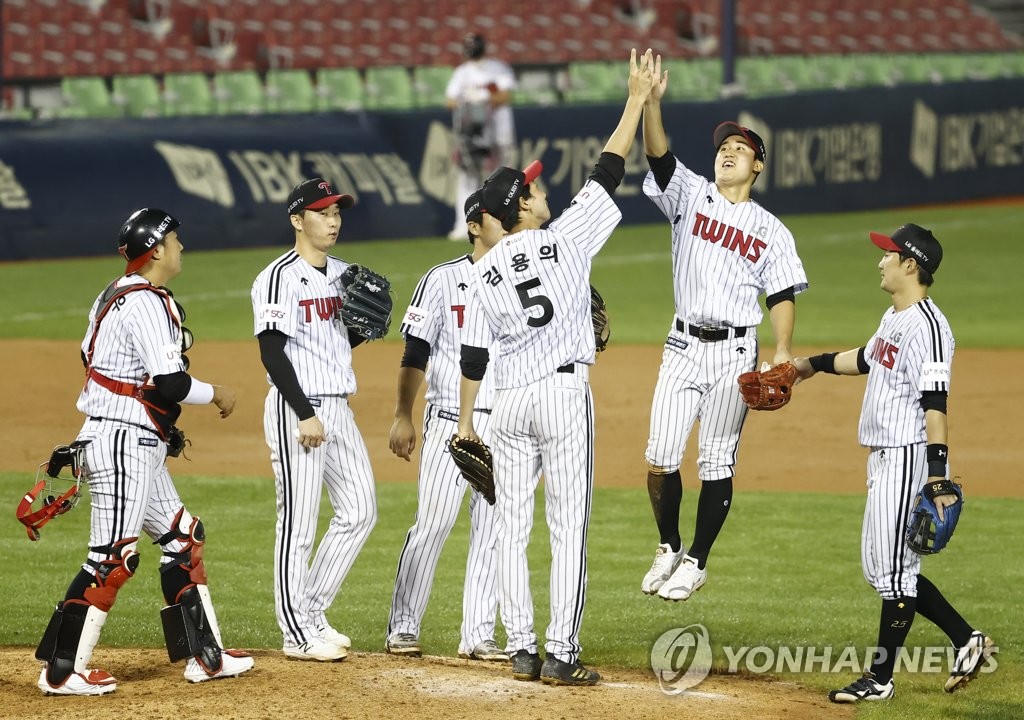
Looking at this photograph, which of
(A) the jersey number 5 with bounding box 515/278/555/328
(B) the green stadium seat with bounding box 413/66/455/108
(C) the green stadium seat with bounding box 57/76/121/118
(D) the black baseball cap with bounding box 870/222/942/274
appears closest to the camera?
(A) the jersey number 5 with bounding box 515/278/555/328

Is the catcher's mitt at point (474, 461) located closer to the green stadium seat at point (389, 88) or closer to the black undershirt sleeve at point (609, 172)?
the black undershirt sleeve at point (609, 172)

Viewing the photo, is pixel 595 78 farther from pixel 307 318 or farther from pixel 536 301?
pixel 536 301

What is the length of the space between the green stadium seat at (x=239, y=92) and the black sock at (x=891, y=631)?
16.6 meters

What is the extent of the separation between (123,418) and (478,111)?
46.0 feet

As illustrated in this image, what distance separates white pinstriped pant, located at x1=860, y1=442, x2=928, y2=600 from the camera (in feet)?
19.8

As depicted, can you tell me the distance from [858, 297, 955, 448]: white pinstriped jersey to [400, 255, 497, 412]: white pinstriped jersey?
1.54 metres

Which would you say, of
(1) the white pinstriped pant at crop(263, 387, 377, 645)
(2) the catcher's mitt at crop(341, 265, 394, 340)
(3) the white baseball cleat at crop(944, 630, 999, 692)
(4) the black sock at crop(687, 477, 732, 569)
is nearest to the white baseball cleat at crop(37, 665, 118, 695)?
(1) the white pinstriped pant at crop(263, 387, 377, 645)

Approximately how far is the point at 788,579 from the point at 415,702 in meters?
2.94

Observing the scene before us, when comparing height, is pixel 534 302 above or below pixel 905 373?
above

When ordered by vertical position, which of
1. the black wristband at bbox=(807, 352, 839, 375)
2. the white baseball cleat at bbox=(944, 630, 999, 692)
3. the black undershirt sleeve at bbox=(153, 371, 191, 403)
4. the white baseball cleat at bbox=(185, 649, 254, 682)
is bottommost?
the white baseball cleat at bbox=(944, 630, 999, 692)

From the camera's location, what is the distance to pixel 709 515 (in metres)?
6.89

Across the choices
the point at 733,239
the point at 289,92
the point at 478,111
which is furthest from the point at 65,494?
the point at 289,92

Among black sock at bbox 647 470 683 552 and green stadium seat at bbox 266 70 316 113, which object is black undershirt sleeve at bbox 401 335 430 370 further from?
green stadium seat at bbox 266 70 316 113

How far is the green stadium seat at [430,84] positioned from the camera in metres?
22.9
